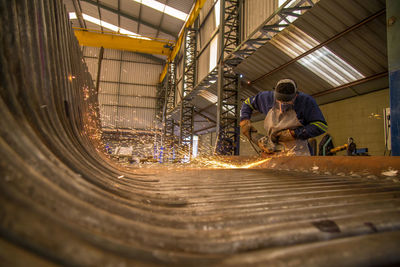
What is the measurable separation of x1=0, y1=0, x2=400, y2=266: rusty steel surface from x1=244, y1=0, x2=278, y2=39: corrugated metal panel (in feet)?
20.1

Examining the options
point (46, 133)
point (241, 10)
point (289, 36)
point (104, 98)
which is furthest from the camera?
point (104, 98)

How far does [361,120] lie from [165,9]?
10.6 metres

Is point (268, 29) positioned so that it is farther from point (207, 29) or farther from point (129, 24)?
point (129, 24)

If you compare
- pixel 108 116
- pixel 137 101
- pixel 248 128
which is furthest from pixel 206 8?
pixel 108 116

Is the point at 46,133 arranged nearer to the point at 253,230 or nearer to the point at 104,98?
the point at 253,230

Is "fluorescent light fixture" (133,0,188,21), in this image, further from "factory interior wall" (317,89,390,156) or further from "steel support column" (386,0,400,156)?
"steel support column" (386,0,400,156)

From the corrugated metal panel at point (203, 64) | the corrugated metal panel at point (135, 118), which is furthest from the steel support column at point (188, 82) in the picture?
the corrugated metal panel at point (135, 118)

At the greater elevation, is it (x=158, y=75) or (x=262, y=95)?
(x=158, y=75)

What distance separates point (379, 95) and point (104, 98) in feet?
55.3

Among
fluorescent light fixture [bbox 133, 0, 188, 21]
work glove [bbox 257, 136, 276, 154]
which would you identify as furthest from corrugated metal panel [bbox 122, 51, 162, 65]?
work glove [bbox 257, 136, 276, 154]

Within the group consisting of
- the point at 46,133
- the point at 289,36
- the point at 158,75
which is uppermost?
the point at 158,75

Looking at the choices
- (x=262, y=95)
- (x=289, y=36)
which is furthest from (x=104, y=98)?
(x=262, y=95)

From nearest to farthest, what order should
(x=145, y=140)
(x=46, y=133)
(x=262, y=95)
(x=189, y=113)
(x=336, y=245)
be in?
(x=336, y=245) → (x=46, y=133) → (x=262, y=95) → (x=189, y=113) → (x=145, y=140)

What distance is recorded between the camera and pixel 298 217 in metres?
0.81
